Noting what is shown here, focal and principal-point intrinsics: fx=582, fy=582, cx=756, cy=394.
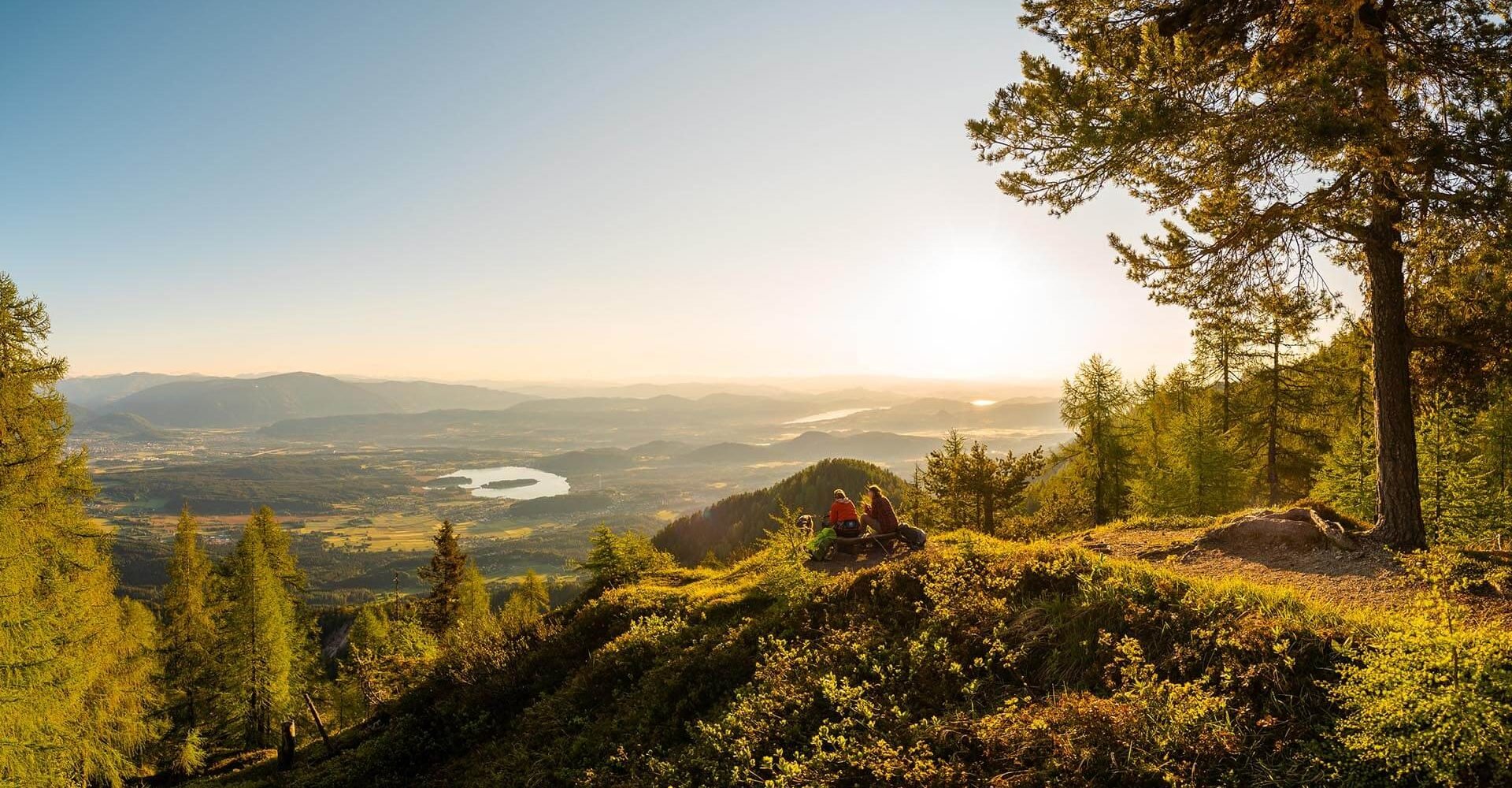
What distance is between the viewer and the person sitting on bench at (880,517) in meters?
12.6

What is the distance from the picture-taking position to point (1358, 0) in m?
7.48

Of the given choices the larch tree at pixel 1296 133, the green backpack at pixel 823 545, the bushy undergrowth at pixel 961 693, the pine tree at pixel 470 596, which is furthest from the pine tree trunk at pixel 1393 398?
the pine tree at pixel 470 596

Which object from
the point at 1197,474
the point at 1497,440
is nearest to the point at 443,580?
the point at 1197,474

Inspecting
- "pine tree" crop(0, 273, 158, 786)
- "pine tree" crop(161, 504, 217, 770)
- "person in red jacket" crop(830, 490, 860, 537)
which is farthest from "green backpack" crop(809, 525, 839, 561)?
"pine tree" crop(161, 504, 217, 770)

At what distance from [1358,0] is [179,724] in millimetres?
48290

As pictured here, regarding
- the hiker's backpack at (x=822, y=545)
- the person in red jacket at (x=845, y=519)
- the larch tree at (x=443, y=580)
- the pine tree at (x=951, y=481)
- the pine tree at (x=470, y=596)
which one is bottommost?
the pine tree at (x=470, y=596)

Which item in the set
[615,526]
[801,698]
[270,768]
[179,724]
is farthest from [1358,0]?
[615,526]

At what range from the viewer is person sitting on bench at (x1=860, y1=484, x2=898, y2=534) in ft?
41.5

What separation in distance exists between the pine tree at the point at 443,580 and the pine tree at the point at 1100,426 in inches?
1373

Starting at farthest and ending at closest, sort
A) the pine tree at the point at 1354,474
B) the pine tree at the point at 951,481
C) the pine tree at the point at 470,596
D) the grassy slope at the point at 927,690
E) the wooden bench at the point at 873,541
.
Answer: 1. the pine tree at the point at 470,596
2. the pine tree at the point at 951,481
3. the pine tree at the point at 1354,474
4. the wooden bench at the point at 873,541
5. the grassy slope at the point at 927,690

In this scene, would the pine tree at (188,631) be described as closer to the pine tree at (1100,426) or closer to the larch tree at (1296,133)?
the larch tree at (1296,133)

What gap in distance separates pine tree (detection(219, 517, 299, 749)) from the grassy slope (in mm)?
23430

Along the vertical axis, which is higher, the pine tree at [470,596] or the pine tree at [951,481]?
the pine tree at [951,481]

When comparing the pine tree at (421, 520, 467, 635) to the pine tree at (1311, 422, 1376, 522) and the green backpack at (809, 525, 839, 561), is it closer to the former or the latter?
the green backpack at (809, 525, 839, 561)
